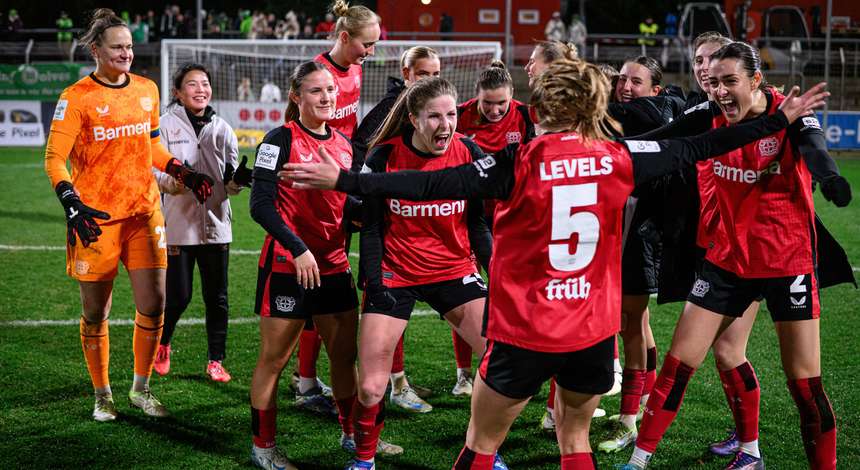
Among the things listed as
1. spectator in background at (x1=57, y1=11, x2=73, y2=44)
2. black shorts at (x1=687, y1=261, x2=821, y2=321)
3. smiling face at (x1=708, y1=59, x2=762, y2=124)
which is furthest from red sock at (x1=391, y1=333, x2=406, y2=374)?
spectator in background at (x1=57, y1=11, x2=73, y2=44)

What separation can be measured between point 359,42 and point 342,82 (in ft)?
1.09

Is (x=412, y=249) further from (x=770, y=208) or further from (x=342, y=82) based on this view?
(x=342, y=82)

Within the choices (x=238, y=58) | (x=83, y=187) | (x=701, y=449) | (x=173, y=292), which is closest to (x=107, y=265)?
(x=83, y=187)

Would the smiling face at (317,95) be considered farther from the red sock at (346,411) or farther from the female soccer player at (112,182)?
the red sock at (346,411)

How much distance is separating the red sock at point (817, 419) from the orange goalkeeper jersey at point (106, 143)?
3.73 metres

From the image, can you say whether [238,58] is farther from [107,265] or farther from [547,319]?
[547,319]

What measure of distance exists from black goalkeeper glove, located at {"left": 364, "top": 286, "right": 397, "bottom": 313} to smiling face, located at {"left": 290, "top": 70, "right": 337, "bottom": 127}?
917 mm

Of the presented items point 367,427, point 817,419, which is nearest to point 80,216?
point 367,427

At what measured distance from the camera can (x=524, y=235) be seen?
312 centimetres

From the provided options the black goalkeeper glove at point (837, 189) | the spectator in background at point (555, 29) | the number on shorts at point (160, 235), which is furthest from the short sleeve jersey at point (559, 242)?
the spectator in background at point (555, 29)

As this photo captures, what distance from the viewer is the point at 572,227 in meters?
3.06

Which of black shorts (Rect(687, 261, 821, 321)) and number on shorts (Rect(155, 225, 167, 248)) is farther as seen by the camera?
number on shorts (Rect(155, 225, 167, 248))

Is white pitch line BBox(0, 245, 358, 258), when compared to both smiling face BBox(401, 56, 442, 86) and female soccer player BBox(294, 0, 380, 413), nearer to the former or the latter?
female soccer player BBox(294, 0, 380, 413)

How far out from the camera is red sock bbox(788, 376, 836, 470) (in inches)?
158
